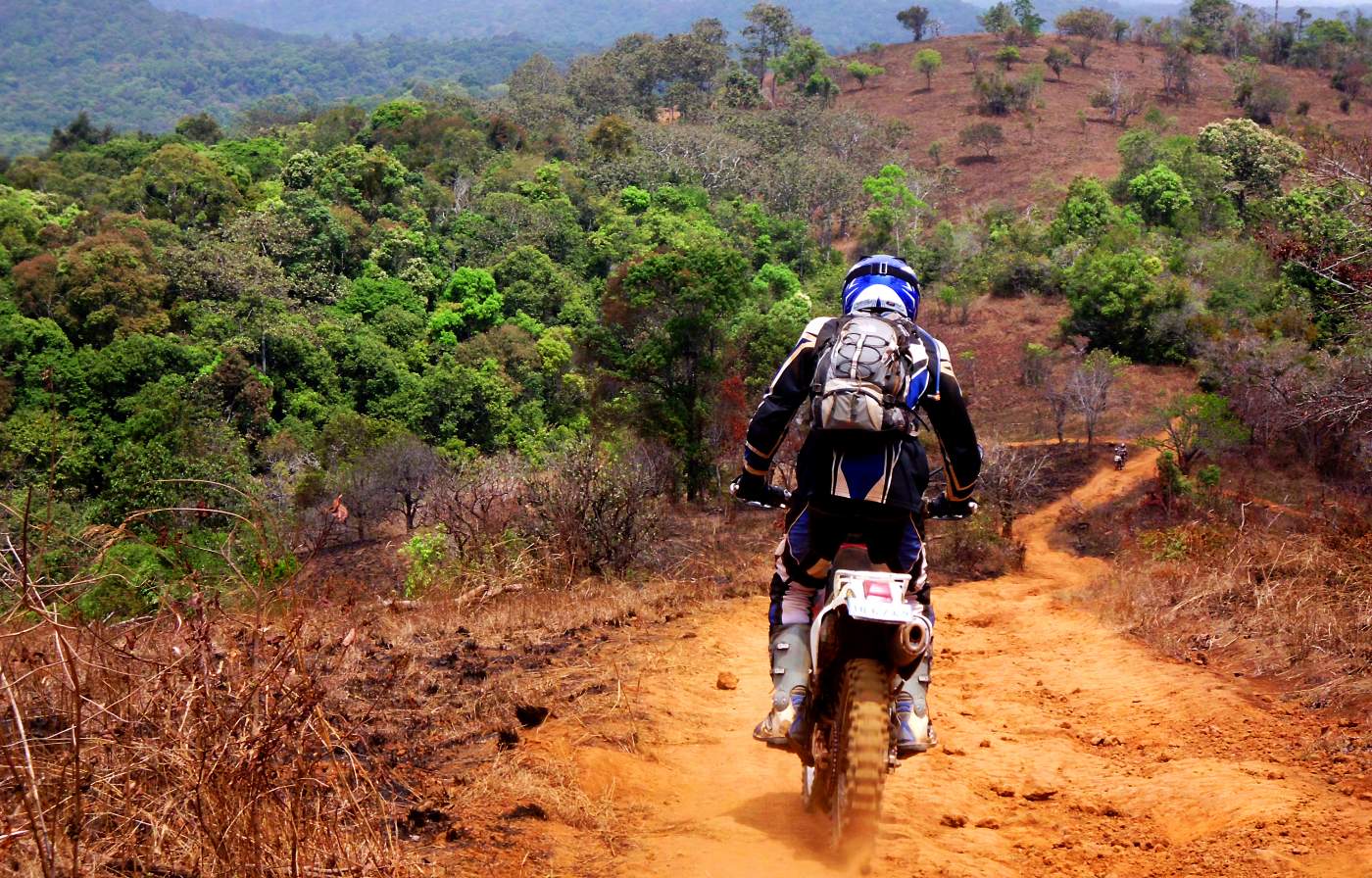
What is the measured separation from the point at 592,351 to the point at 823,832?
1135cm

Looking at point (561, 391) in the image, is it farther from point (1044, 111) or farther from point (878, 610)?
point (1044, 111)

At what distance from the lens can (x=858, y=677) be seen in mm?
3400

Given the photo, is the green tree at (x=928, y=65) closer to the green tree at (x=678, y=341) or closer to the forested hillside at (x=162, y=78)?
the green tree at (x=678, y=341)

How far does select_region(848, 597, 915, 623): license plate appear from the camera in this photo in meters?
3.35

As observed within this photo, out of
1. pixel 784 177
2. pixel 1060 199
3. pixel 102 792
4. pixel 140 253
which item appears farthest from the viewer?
pixel 784 177

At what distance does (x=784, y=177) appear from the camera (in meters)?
43.2

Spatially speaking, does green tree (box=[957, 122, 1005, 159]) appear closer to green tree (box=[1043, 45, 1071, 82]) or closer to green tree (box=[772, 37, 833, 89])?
green tree (box=[1043, 45, 1071, 82])

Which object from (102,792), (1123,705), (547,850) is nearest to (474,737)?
(547,850)

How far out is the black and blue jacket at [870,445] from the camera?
3631 millimetres

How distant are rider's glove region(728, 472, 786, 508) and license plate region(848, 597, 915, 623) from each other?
2.38 feet

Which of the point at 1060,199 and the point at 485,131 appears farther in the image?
the point at 485,131

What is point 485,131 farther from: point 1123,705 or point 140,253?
point 1123,705

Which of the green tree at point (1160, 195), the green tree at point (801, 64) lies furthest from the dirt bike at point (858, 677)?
the green tree at point (801, 64)

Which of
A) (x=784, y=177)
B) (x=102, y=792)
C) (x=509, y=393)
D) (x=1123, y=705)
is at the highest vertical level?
(x=784, y=177)
